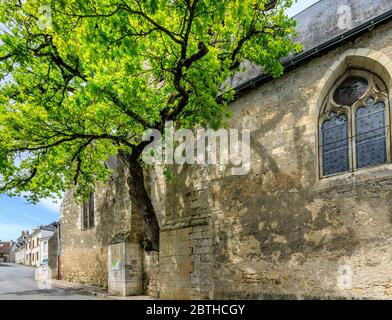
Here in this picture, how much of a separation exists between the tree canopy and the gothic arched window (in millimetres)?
1291

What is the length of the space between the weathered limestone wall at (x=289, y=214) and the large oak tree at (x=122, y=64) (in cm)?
85

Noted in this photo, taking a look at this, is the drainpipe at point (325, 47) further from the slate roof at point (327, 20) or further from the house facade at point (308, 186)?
the slate roof at point (327, 20)

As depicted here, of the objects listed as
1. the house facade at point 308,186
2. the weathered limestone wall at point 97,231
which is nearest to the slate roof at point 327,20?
the house facade at point 308,186

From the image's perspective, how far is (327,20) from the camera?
24.4 ft

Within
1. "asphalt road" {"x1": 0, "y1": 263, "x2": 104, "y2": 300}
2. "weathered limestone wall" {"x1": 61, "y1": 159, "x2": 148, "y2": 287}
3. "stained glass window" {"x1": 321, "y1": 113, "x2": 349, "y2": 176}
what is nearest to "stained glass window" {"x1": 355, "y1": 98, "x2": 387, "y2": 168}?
"stained glass window" {"x1": 321, "y1": 113, "x2": 349, "y2": 176}

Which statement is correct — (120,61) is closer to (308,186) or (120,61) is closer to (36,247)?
(308,186)

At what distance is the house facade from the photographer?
19.1ft

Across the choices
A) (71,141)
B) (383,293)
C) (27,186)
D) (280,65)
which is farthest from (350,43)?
(27,186)

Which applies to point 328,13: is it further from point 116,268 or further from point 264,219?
point 116,268

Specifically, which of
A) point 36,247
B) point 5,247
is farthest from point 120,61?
point 5,247

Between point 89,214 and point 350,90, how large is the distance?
13510mm

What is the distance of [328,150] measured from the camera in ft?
21.9

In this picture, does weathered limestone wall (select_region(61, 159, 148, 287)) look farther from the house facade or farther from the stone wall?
the house facade
